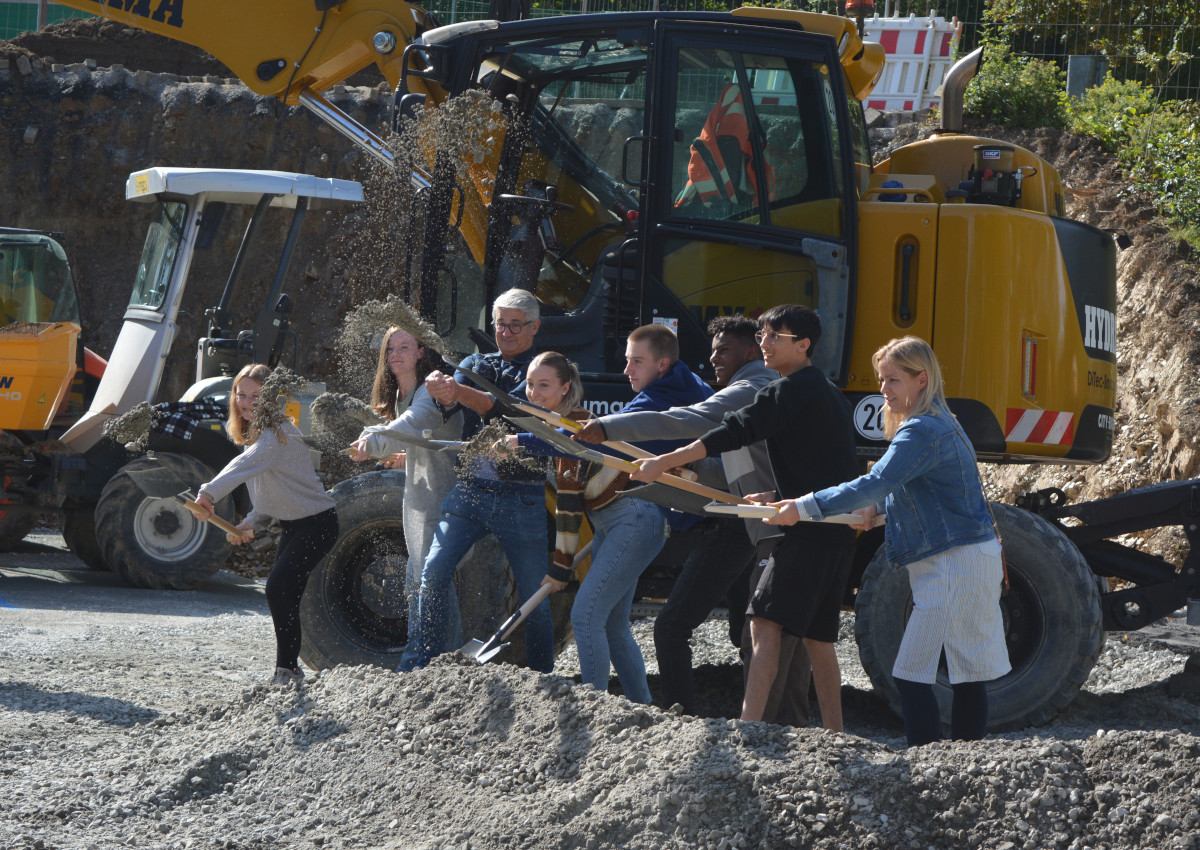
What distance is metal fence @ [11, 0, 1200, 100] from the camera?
16.2 m

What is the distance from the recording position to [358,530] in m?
6.06

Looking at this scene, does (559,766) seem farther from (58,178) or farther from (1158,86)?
(58,178)

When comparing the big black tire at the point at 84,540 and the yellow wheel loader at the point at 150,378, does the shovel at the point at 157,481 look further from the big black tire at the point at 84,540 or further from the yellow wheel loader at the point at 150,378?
the big black tire at the point at 84,540

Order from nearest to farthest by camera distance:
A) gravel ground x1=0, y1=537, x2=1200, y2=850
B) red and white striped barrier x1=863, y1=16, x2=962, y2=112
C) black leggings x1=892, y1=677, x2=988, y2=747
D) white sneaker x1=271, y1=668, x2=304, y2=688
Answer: gravel ground x1=0, y1=537, x2=1200, y2=850
black leggings x1=892, y1=677, x2=988, y2=747
white sneaker x1=271, y1=668, x2=304, y2=688
red and white striped barrier x1=863, y1=16, x2=962, y2=112

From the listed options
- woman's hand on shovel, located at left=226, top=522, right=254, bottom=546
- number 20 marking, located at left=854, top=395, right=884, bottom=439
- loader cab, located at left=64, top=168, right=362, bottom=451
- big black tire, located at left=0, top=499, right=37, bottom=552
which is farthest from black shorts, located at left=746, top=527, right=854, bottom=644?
big black tire, located at left=0, top=499, right=37, bottom=552

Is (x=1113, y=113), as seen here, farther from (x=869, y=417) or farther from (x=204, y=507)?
(x=204, y=507)

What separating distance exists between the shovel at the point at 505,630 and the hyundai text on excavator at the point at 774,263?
616 millimetres

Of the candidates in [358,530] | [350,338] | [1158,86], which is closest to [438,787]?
[358,530]

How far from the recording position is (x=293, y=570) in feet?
17.3

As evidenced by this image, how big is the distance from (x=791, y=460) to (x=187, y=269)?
6411 mm

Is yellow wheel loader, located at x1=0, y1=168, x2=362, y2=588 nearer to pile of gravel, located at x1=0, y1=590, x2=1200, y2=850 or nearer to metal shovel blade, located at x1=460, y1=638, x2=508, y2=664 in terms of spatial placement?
metal shovel blade, located at x1=460, y1=638, x2=508, y2=664

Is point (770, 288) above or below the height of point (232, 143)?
below

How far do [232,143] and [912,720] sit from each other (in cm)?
1731

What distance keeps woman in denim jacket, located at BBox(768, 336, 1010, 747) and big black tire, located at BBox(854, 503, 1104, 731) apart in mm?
1570
